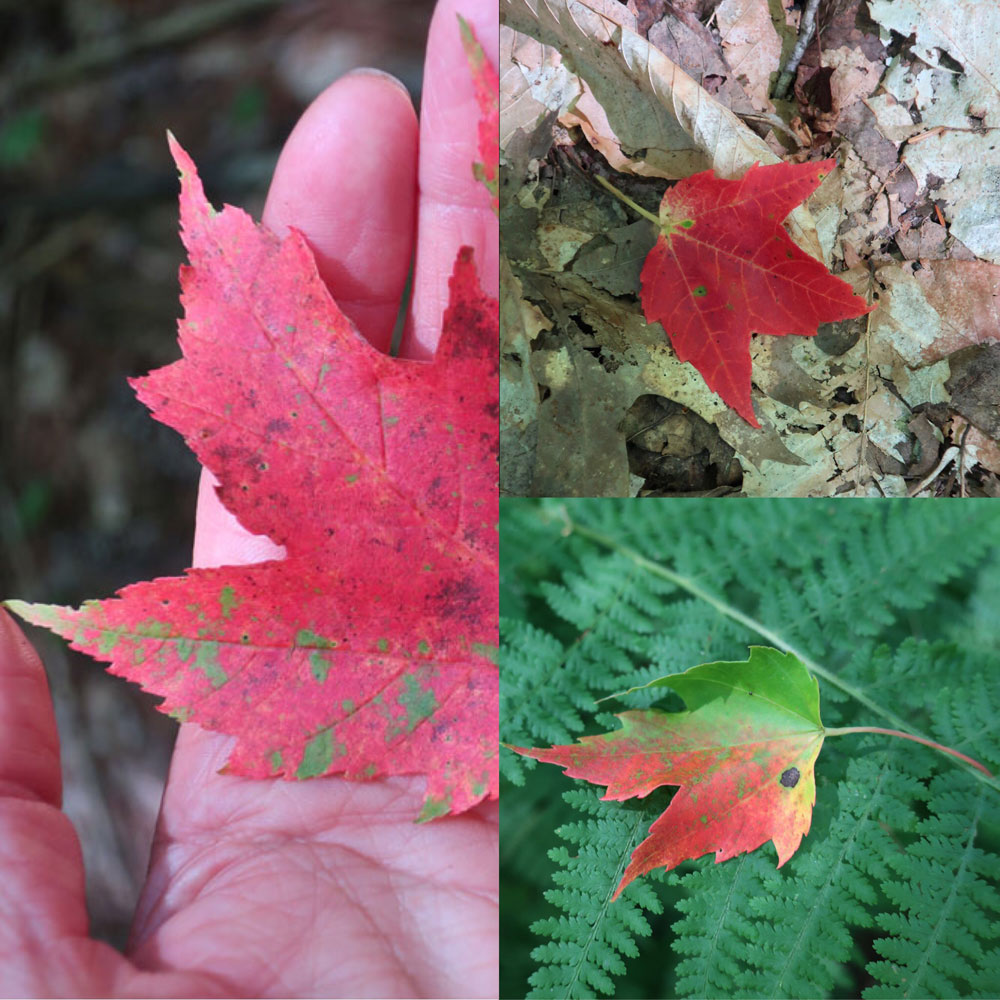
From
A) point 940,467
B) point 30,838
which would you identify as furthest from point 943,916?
point 30,838

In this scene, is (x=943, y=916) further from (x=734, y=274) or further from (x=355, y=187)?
(x=355, y=187)

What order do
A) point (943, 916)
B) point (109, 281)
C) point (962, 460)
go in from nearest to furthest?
point (943, 916)
point (962, 460)
point (109, 281)

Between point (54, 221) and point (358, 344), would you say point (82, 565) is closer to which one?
point (54, 221)

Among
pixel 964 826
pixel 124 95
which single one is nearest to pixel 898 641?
pixel 964 826

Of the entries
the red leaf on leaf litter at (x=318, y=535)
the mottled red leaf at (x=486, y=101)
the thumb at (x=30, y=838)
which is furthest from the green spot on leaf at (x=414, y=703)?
the mottled red leaf at (x=486, y=101)

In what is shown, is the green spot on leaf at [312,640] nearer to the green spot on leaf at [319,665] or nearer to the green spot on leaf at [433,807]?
the green spot on leaf at [319,665]

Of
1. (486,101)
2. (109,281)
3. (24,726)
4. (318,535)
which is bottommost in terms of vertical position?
(24,726)
